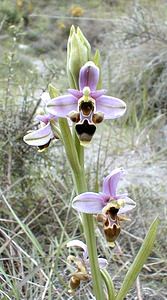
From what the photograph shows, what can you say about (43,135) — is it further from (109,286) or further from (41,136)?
(109,286)

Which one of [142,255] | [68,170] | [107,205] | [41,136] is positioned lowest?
[68,170]

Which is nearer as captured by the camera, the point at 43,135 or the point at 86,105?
the point at 86,105

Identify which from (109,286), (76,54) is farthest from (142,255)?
(76,54)

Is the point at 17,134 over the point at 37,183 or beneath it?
over

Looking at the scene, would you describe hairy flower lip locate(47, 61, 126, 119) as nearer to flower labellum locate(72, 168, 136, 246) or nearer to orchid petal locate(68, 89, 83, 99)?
orchid petal locate(68, 89, 83, 99)

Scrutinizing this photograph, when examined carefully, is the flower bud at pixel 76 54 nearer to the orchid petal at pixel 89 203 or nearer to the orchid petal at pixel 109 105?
the orchid petal at pixel 109 105

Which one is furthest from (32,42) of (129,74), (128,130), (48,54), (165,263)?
(165,263)

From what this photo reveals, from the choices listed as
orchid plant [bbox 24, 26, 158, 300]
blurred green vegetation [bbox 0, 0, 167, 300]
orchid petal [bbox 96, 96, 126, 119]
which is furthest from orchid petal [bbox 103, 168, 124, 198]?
blurred green vegetation [bbox 0, 0, 167, 300]

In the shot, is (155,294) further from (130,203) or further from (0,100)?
(0,100)
